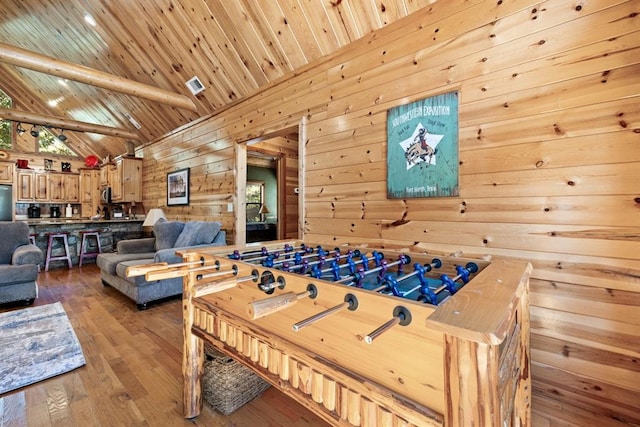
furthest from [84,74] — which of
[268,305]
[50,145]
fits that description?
[50,145]

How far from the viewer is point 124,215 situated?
7.37 meters

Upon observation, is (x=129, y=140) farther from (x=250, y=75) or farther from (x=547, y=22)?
(x=547, y=22)

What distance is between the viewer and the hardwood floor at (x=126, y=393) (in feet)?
5.13

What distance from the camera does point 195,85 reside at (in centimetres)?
421

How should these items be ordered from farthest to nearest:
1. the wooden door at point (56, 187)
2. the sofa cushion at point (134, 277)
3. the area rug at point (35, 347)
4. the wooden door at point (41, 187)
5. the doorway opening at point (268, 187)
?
the wooden door at point (56, 187) < the wooden door at point (41, 187) < the doorway opening at point (268, 187) < the sofa cushion at point (134, 277) < the area rug at point (35, 347)

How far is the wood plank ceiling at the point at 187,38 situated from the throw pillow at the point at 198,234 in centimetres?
188

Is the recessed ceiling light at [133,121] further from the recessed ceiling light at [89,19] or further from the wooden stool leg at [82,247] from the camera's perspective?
the wooden stool leg at [82,247]

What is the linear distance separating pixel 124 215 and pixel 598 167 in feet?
29.1

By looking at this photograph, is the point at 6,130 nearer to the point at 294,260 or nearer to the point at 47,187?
Result: the point at 47,187

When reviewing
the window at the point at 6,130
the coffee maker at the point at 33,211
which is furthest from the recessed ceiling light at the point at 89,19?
the coffee maker at the point at 33,211

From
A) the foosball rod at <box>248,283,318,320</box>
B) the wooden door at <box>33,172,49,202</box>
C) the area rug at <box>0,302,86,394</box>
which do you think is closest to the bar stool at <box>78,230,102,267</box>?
the area rug at <box>0,302,86,394</box>

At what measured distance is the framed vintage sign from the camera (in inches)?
82.4

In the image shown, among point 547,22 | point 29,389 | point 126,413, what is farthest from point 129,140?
point 547,22

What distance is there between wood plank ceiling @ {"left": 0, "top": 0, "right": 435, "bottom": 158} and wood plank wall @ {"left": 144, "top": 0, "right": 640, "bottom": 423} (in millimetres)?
373
